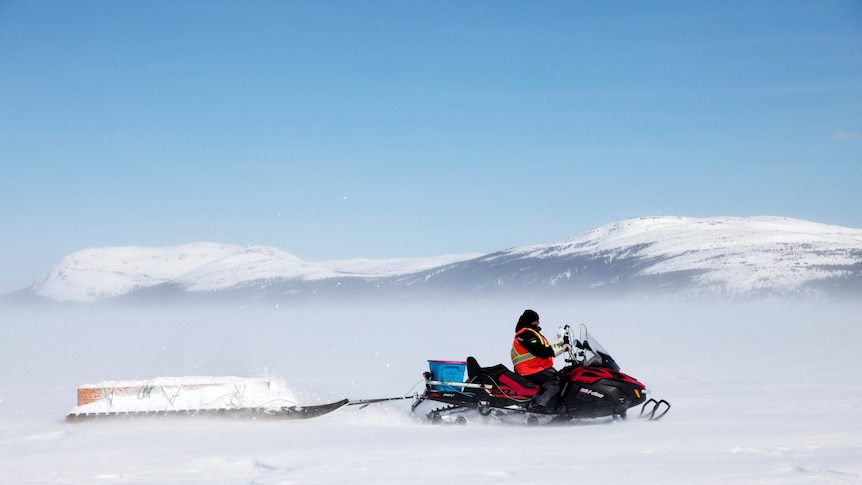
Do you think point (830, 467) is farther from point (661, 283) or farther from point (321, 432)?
point (661, 283)

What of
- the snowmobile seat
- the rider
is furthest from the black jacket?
the snowmobile seat

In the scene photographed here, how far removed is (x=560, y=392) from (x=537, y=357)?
0.42m

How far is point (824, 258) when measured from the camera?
14700 centimetres

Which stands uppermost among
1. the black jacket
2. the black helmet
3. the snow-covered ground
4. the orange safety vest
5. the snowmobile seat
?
the black helmet

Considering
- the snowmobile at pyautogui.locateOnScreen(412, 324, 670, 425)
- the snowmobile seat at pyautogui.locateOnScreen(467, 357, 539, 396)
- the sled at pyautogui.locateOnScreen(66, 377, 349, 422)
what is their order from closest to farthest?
the snowmobile at pyautogui.locateOnScreen(412, 324, 670, 425) → the snowmobile seat at pyautogui.locateOnScreen(467, 357, 539, 396) → the sled at pyautogui.locateOnScreen(66, 377, 349, 422)

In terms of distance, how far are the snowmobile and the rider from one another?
64 mm

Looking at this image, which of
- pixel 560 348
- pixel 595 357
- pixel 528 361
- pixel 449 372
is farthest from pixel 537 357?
pixel 449 372

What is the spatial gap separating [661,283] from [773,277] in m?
25.7

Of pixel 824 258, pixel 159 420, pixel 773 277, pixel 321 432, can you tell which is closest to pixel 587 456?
pixel 321 432

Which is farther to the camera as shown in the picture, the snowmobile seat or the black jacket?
the snowmobile seat

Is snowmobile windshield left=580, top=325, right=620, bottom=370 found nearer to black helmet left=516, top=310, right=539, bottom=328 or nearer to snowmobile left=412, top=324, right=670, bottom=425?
snowmobile left=412, top=324, right=670, bottom=425

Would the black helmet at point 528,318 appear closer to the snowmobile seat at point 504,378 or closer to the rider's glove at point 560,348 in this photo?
the rider's glove at point 560,348

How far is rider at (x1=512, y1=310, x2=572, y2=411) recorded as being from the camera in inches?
331

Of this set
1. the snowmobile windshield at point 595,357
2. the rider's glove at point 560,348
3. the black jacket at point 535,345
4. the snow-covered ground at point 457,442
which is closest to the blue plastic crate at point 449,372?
the snow-covered ground at point 457,442
